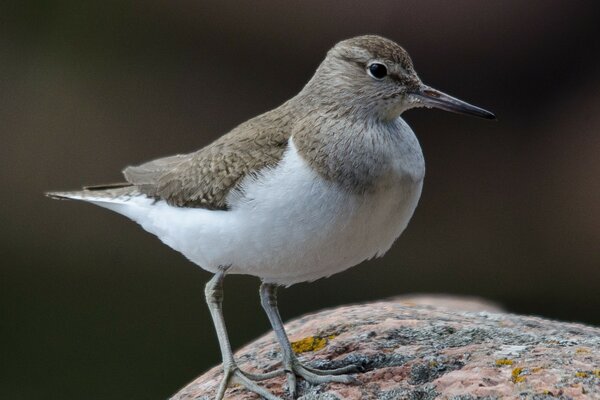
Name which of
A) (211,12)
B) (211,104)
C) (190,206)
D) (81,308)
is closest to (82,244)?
(81,308)

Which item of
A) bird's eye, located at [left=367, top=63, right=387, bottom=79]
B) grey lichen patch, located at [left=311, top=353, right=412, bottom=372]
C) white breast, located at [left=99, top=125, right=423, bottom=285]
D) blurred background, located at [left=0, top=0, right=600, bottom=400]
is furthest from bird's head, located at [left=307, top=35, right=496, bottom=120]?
blurred background, located at [left=0, top=0, right=600, bottom=400]

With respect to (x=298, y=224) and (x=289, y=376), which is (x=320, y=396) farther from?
(x=298, y=224)

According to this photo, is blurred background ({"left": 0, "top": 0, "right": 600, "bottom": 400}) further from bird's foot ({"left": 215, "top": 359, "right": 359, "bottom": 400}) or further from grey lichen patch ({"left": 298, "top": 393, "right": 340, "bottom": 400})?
grey lichen patch ({"left": 298, "top": 393, "right": 340, "bottom": 400})

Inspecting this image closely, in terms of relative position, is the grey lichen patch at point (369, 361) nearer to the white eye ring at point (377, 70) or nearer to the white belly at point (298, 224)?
the white belly at point (298, 224)

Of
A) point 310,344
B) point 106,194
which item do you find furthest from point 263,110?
point 310,344

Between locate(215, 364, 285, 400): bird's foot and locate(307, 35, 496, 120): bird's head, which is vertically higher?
locate(307, 35, 496, 120): bird's head
